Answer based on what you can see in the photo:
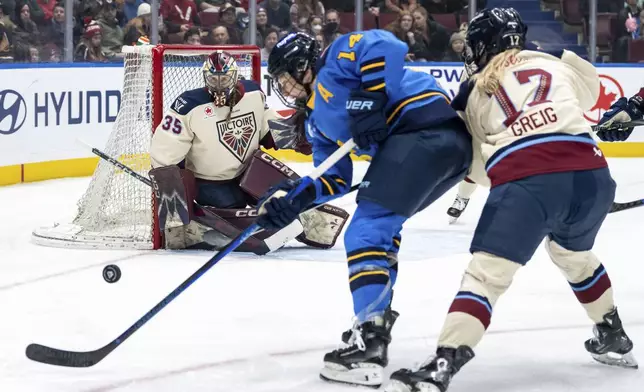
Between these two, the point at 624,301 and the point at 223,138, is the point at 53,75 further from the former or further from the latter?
the point at 624,301

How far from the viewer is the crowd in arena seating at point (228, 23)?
7.32 m

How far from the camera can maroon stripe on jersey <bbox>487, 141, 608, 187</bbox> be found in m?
2.75

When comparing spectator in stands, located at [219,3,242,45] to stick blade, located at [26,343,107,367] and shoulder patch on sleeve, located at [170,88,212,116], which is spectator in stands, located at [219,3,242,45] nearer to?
shoulder patch on sleeve, located at [170,88,212,116]

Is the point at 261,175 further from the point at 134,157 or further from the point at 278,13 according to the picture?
the point at 278,13

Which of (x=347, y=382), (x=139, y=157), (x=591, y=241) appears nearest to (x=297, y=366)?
(x=347, y=382)

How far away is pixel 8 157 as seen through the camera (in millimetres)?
7023

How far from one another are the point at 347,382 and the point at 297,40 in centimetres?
91

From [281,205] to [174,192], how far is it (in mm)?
2009

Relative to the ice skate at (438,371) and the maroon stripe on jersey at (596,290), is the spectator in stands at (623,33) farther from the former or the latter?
the ice skate at (438,371)

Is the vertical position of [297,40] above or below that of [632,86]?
above

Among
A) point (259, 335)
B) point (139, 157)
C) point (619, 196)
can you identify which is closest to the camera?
point (259, 335)

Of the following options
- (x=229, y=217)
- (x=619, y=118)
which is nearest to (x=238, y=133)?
(x=229, y=217)

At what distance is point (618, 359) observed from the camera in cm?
314

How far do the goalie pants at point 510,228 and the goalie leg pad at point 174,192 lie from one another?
2340 mm
